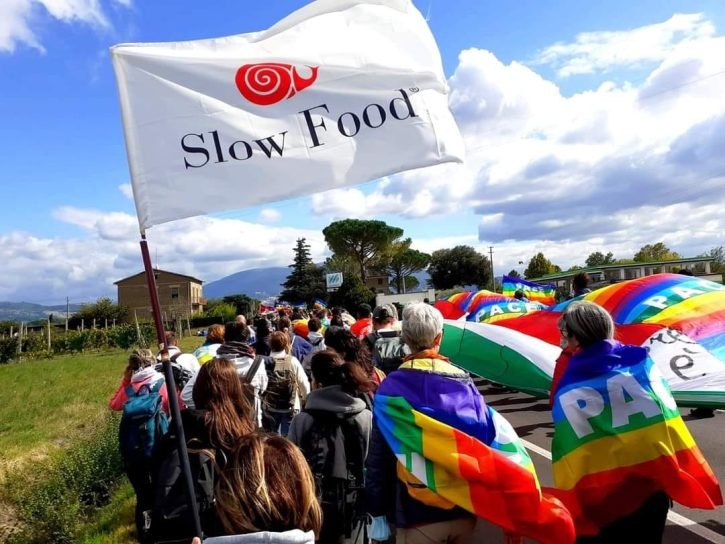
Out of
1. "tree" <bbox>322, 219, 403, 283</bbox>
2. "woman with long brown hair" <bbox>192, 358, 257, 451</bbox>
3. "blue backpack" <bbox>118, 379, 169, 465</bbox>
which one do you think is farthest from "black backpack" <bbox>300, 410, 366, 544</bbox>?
"tree" <bbox>322, 219, 403, 283</bbox>

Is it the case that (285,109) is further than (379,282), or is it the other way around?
(379,282)

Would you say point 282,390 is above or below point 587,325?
below

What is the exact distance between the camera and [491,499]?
2.47 meters

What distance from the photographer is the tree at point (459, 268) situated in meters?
76.0

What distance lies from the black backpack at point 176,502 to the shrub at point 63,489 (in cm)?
417

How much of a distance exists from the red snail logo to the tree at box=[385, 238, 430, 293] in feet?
240

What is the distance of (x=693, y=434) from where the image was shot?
22.5ft

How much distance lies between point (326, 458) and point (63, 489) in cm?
494

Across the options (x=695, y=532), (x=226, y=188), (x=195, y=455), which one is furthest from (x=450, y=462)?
(x=695, y=532)

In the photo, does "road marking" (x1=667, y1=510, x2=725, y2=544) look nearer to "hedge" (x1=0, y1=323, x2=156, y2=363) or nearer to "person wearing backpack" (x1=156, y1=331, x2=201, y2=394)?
"person wearing backpack" (x1=156, y1=331, x2=201, y2=394)

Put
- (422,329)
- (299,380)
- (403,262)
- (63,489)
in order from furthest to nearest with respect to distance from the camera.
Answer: (403,262), (63,489), (299,380), (422,329)

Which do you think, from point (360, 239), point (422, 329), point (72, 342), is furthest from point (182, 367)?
point (360, 239)

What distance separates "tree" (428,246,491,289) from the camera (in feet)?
249

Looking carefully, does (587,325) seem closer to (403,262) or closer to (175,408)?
(175,408)
